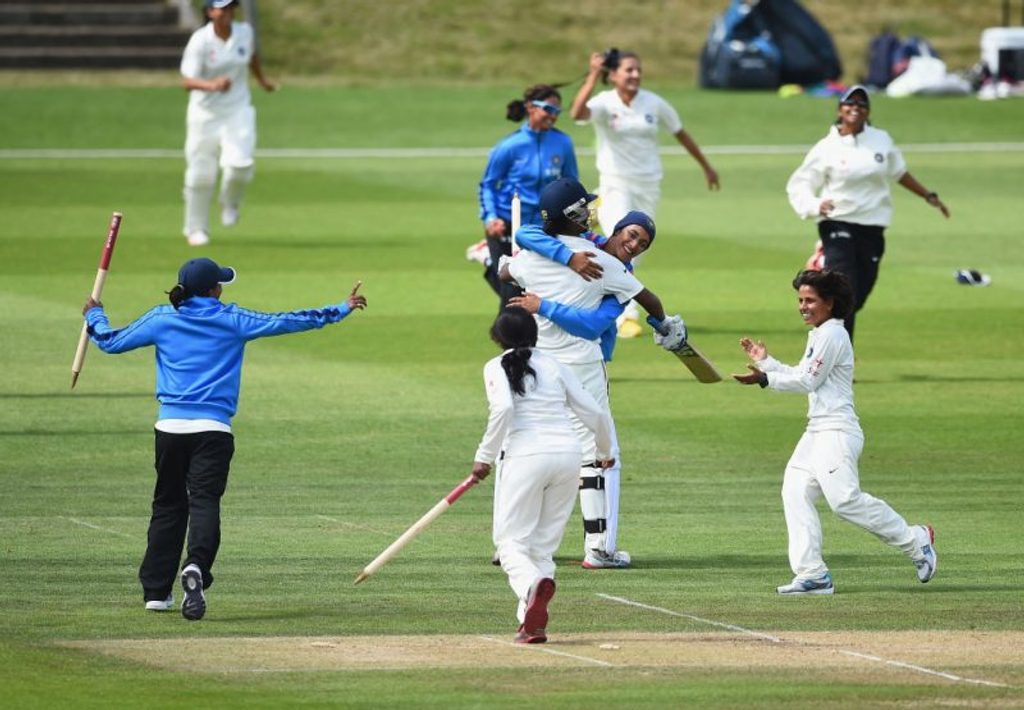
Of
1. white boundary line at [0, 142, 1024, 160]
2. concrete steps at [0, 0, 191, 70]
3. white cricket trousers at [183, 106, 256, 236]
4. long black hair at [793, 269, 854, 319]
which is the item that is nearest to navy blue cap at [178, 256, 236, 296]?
long black hair at [793, 269, 854, 319]

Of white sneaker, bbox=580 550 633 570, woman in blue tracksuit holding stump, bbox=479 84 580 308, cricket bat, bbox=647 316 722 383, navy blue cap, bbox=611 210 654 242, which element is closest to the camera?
cricket bat, bbox=647 316 722 383

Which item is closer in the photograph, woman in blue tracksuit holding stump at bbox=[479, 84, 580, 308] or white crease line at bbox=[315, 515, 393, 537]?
white crease line at bbox=[315, 515, 393, 537]

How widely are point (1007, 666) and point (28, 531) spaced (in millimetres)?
6057

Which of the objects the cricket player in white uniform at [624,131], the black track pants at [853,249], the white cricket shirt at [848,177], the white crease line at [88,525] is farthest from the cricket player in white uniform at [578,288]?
the cricket player in white uniform at [624,131]

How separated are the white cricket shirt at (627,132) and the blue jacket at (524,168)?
2695 millimetres

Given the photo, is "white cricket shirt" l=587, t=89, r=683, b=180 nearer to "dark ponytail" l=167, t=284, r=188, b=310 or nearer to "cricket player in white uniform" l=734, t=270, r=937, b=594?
"cricket player in white uniform" l=734, t=270, r=937, b=594

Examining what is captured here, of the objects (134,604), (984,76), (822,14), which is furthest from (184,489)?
(822,14)

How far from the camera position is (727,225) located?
2777 cm

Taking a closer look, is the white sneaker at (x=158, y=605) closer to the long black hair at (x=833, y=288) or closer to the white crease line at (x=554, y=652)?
the white crease line at (x=554, y=652)

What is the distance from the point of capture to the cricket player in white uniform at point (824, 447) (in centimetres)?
1120

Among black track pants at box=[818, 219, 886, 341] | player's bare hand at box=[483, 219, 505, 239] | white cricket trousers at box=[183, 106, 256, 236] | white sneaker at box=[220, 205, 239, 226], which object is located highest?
player's bare hand at box=[483, 219, 505, 239]

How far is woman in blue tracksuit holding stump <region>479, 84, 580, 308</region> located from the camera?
16.9 meters

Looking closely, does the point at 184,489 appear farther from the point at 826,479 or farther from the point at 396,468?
the point at 396,468

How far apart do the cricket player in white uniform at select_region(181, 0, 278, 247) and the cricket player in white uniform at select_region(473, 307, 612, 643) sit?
14.1m
